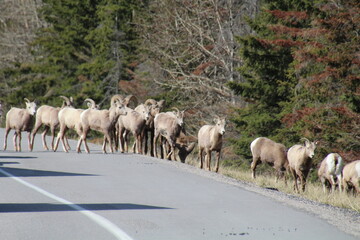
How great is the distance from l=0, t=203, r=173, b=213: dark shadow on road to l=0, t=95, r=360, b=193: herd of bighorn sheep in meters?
10.7

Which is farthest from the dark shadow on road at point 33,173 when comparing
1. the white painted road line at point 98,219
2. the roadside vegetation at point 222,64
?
the roadside vegetation at point 222,64

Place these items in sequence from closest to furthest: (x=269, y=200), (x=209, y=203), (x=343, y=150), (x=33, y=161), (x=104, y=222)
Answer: (x=104, y=222) < (x=209, y=203) < (x=269, y=200) < (x=33, y=161) < (x=343, y=150)

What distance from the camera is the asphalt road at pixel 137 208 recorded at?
9312mm

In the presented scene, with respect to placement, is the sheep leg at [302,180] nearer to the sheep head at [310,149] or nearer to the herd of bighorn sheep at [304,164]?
the herd of bighorn sheep at [304,164]

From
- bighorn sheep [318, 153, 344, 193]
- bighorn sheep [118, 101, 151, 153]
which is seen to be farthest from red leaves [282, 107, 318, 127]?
bighorn sheep [118, 101, 151, 153]

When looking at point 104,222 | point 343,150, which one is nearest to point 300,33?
point 343,150

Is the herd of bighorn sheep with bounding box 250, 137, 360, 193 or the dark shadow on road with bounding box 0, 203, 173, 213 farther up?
the dark shadow on road with bounding box 0, 203, 173, 213

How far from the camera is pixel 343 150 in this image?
85.6ft

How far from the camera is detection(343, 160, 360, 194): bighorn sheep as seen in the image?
21484 mm

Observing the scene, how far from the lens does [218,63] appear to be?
122 feet

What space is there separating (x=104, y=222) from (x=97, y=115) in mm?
14423

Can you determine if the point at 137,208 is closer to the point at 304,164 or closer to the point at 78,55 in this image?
the point at 304,164

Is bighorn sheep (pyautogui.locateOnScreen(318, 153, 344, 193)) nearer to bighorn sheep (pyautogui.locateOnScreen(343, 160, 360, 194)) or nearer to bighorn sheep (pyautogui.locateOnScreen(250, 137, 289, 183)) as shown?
bighorn sheep (pyautogui.locateOnScreen(343, 160, 360, 194))

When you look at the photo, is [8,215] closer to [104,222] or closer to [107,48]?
[104,222]
